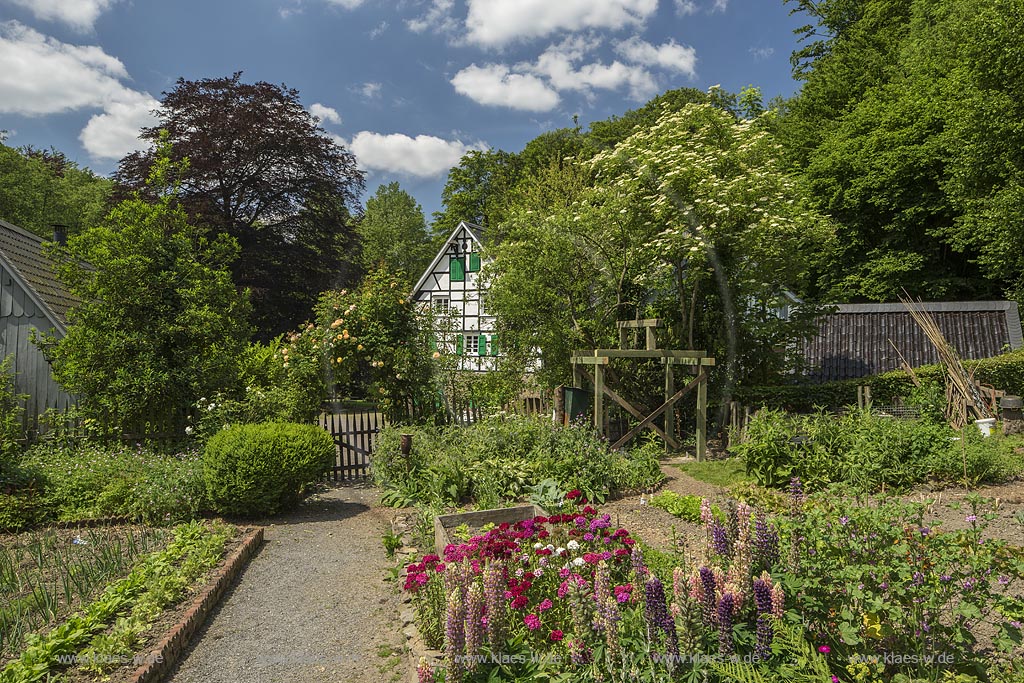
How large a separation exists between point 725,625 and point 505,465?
5515mm

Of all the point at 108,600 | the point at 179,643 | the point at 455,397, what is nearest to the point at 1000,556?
the point at 179,643

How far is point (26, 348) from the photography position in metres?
10.5

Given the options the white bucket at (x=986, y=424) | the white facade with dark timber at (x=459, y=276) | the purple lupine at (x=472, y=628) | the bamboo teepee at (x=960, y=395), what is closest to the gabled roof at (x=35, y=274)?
the purple lupine at (x=472, y=628)

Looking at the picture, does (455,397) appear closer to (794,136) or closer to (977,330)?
(977,330)

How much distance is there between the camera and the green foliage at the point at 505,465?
7711mm

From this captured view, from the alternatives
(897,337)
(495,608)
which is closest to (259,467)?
(495,608)

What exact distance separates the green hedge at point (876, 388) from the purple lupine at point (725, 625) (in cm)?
1021

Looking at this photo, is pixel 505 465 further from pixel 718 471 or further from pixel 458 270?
pixel 458 270

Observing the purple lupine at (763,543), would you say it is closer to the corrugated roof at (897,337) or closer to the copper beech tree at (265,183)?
the corrugated roof at (897,337)

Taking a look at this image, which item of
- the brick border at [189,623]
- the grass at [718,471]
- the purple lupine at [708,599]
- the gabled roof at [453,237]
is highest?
the gabled roof at [453,237]

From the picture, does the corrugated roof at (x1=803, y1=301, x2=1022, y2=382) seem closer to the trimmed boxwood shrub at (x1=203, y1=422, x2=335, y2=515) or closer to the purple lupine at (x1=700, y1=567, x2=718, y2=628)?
the trimmed boxwood shrub at (x1=203, y1=422, x2=335, y2=515)

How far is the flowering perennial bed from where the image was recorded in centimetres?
261

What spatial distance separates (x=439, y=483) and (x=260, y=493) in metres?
2.10

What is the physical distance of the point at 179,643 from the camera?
418 cm
